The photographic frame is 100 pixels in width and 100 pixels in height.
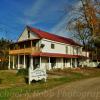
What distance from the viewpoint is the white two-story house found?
4159 centimetres

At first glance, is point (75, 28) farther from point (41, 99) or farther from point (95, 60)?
point (41, 99)

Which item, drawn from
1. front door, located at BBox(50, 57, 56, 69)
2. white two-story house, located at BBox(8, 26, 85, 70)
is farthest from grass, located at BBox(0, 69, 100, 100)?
front door, located at BBox(50, 57, 56, 69)

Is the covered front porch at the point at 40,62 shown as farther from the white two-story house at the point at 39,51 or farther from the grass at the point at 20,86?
the grass at the point at 20,86

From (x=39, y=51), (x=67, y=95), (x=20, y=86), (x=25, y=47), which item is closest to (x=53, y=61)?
(x=39, y=51)

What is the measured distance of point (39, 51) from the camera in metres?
40.8

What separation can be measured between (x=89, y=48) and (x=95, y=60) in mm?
7808

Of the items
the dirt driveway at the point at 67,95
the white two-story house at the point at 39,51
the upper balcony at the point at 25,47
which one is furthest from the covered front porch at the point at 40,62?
the dirt driveway at the point at 67,95

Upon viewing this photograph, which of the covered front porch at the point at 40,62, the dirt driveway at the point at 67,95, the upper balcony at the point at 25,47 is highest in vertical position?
the upper balcony at the point at 25,47

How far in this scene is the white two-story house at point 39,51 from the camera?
4159 cm

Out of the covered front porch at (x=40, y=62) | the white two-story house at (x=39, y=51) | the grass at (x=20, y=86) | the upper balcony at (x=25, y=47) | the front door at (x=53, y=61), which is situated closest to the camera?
the grass at (x=20, y=86)

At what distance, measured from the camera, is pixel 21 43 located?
4672 cm

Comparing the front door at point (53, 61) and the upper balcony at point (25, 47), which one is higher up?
the upper balcony at point (25, 47)

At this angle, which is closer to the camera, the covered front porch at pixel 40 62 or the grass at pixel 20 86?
the grass at pixel 20 86

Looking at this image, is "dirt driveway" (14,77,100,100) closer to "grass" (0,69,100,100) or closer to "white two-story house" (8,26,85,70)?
"grass" (0,69,100,100)
